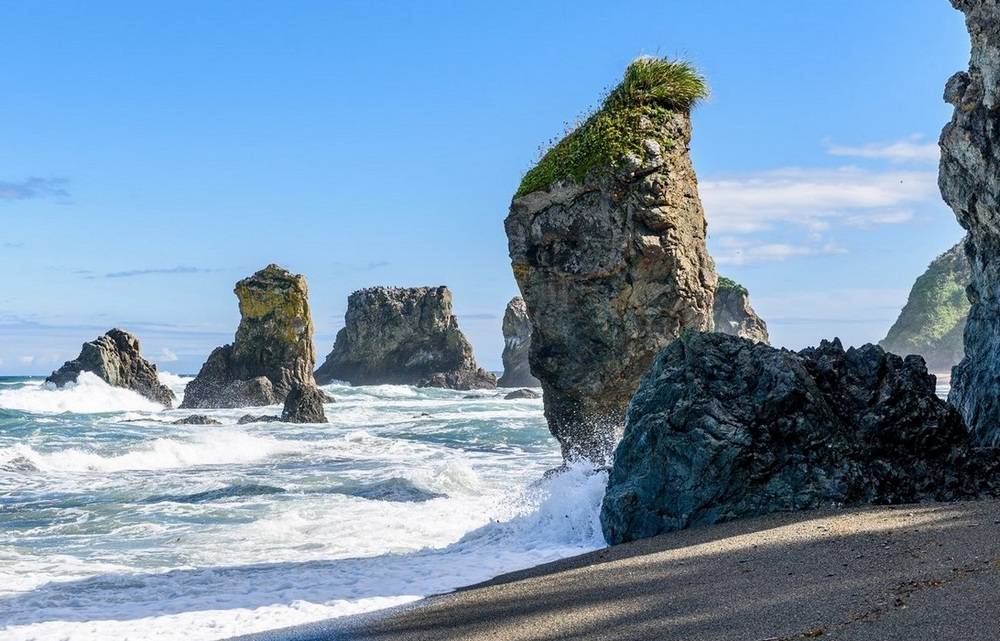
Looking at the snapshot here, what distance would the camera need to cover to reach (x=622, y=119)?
58.3ft

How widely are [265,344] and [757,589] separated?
174 feet

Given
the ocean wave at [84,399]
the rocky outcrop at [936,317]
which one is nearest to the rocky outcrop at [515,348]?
the ocean wave at [84,399]

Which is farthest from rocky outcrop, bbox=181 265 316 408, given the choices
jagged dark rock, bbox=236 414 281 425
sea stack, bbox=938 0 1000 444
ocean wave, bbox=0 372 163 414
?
sea stack, bbox=938 0 1000 444

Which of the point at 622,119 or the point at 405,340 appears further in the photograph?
the point at 405,340

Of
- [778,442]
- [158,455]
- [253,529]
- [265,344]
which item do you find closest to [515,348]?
[265,344]

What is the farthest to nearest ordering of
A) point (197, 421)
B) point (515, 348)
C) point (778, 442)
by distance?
point (515, 348)
point (197, 421)
point (778, 442)

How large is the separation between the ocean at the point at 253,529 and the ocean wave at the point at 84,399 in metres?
27.9

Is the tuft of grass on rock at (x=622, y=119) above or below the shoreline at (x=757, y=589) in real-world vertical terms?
above

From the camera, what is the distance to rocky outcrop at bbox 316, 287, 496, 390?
83.6 meters

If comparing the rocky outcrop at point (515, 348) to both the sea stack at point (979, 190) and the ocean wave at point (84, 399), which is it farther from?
the sea stack at point (979, 190)

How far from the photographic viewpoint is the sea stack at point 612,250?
56.7ft

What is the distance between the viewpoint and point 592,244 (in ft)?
56.9

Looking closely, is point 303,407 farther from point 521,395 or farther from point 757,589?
point 757,589

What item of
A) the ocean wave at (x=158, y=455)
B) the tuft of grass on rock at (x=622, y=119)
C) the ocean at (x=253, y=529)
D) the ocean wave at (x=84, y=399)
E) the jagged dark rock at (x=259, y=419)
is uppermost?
the tuft of grass on rock at (x=622, y=119)
